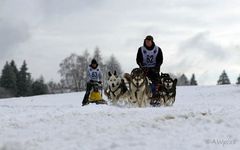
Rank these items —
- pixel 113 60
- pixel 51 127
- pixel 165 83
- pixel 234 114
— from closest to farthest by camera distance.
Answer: pixel 51 127 < pixel 234 114 < pixel 165 83 < pixel 113 60

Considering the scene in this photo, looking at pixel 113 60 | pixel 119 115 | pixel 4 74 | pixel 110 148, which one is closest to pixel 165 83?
pixel 119 115

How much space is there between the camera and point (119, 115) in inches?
472

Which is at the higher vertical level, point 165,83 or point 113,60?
point 113,60

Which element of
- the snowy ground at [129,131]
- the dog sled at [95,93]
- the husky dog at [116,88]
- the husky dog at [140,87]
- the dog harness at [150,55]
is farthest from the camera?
the dog sled at [95,93]

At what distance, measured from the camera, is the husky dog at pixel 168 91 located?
18875 millimetres

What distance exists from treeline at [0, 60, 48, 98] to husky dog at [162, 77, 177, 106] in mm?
68402

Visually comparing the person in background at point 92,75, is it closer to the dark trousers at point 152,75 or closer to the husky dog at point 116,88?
the husky dog at point 116,88

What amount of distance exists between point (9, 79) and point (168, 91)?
74.0m

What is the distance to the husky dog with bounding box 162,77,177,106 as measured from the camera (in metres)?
18.9

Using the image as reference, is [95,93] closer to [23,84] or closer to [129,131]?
[129,131]

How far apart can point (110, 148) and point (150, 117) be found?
2702 millimetres

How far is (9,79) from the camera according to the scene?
90.4 meters

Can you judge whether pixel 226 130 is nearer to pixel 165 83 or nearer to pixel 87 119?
pixel 87 119

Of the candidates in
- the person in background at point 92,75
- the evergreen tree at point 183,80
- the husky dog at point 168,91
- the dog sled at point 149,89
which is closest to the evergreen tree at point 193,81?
the evergreen tree at point 183,80
